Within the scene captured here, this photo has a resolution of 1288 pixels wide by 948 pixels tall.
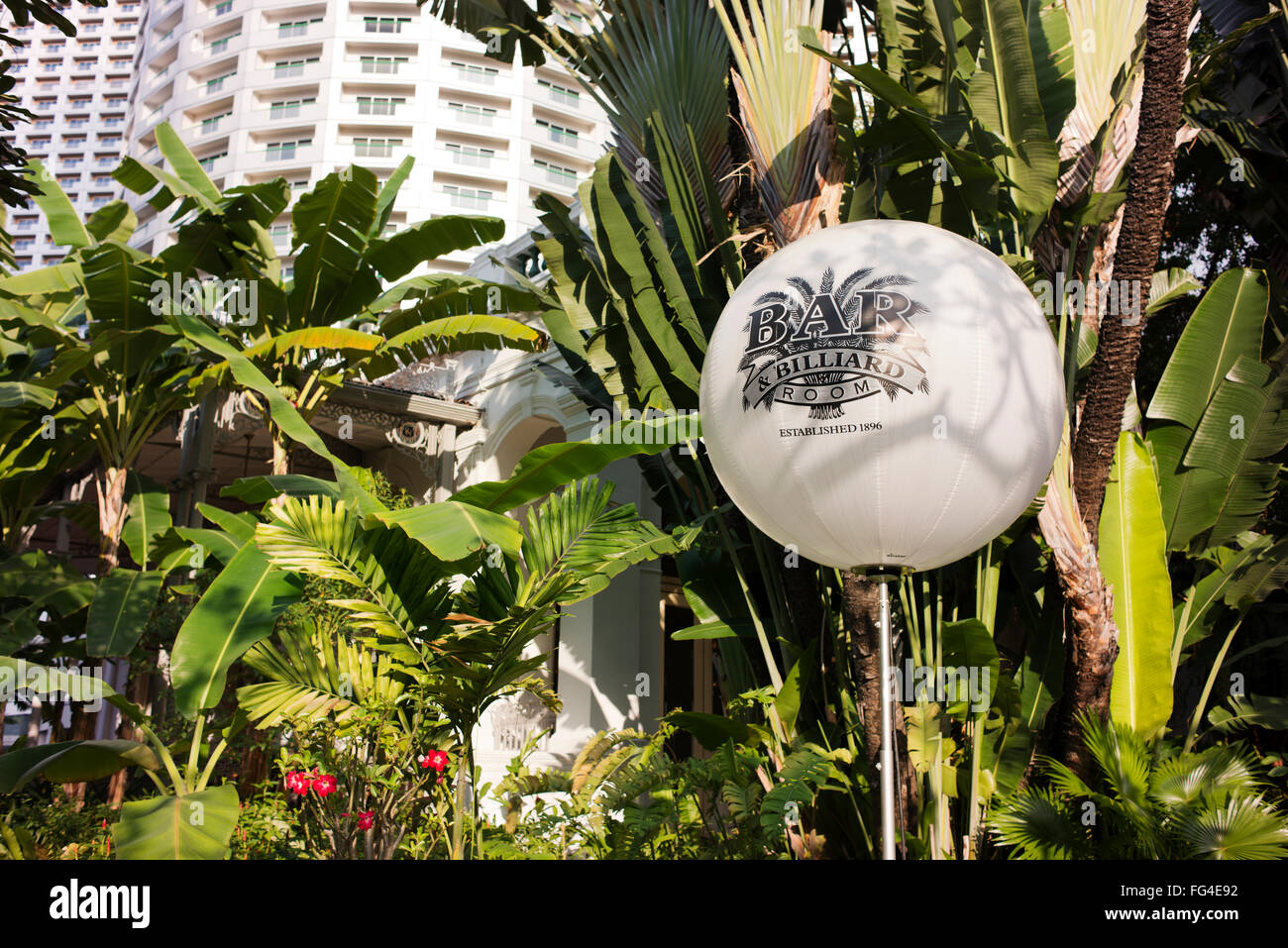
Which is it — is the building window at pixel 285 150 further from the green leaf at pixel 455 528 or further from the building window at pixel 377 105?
the green leaf at pixel 455 528

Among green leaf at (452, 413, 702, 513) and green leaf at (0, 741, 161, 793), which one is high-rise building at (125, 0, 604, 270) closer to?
green leaf at (0, 741, 161, 793)

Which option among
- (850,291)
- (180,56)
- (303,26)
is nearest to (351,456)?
(850,291)

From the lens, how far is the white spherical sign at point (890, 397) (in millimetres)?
2246

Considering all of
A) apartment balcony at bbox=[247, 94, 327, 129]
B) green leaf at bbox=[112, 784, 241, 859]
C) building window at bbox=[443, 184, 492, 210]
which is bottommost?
Result: green leaf at bbox=[112, 784, 241, 859]

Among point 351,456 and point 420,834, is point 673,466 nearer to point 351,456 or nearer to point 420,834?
point 420,834

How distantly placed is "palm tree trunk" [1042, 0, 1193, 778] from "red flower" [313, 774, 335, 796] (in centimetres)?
317

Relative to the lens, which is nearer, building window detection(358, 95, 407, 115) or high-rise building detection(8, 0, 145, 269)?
building window detection(358, 95, 407, 115)

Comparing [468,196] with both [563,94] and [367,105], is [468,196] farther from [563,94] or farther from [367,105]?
[563,94]

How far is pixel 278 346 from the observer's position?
664cm

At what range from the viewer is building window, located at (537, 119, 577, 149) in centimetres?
4128

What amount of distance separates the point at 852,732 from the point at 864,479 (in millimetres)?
2396

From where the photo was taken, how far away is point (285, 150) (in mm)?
39250

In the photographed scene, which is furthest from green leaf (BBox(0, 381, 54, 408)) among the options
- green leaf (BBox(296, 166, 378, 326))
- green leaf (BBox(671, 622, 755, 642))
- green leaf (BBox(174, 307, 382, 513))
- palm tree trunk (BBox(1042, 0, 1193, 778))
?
palm tree trunk (BBox(1042, 0, 1193, 778))
